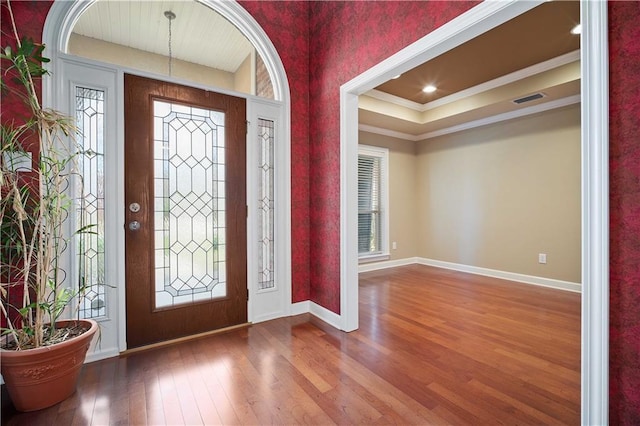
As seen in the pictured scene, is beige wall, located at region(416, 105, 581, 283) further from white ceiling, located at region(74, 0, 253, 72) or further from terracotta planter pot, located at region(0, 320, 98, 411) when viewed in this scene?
terracotta planter pot, located at region(0, 320, 98, 411)

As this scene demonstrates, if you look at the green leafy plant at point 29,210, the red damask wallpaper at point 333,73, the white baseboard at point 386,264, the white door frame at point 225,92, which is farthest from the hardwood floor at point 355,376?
the white baseboard at point 386,264

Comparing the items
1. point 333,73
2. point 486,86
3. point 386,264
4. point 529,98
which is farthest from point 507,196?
point 333,73

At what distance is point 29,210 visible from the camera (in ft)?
6.45

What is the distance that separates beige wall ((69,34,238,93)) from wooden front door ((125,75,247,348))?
0.48 metres

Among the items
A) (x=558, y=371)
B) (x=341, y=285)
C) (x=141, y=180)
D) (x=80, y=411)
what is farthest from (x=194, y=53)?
(x=558, y=371)

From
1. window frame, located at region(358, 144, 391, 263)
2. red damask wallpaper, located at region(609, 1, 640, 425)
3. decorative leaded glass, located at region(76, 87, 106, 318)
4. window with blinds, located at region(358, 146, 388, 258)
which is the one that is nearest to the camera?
red damask wallpaper, located at region(609, 1, 640, 425)

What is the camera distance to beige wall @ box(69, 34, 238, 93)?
8.87 feet

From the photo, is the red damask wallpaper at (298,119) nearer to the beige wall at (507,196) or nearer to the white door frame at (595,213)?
the white door frame at (595,213)

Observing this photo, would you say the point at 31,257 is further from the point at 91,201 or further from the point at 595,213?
the point at 595,213

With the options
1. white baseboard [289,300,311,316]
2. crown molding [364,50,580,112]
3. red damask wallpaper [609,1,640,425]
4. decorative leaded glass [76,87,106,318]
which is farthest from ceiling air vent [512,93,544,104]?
decorative leaded glass [76,87,106,318]

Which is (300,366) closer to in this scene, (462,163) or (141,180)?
(141,180)

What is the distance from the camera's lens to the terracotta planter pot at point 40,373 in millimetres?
1603

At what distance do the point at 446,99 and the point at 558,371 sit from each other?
3864 millimetres

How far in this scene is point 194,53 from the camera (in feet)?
10.9
